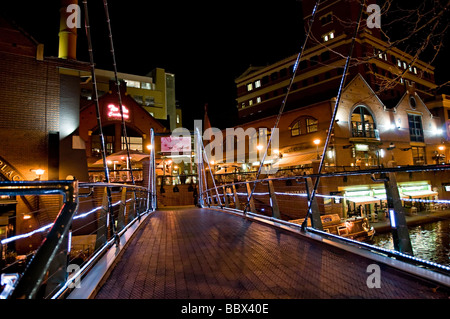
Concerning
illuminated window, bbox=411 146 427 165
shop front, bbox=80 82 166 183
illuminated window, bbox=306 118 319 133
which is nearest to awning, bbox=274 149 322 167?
illuminated window, bbox=306 118 319 133

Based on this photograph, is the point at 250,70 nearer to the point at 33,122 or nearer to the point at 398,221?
the point at 33,122

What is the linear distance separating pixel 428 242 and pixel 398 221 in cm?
1531

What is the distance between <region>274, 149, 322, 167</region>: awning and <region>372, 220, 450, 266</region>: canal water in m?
6.29

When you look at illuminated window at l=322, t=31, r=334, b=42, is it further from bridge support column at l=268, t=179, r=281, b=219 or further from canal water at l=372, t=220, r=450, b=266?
bridge support column at l=268, t=179, r=281, b=219

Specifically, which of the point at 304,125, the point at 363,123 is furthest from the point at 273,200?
the point at 363,123

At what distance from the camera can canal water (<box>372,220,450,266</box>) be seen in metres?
11.8

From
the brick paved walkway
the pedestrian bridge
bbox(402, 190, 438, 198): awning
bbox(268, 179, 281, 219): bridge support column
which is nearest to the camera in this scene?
the pedestrian bridge

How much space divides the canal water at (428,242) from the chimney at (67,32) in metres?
20.2

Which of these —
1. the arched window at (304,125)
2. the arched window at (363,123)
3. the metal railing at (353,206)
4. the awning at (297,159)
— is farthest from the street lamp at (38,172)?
the arched window at (363,123)

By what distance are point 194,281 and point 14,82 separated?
14898 mm

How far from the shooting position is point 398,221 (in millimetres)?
2783

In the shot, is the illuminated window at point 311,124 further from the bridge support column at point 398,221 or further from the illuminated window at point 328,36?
the bridge support column at point 398,221

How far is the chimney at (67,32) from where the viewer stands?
578 inches
